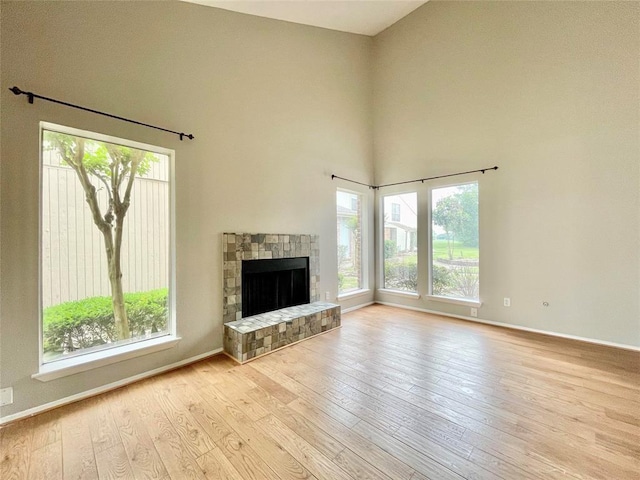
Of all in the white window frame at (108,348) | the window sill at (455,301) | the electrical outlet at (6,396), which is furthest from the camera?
the window sill at (455,301)

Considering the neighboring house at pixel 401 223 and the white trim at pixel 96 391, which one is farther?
the neighboring house at pixel 401 223

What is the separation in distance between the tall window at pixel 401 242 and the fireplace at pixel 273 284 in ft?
6.31

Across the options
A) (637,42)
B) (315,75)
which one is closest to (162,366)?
(315,75)

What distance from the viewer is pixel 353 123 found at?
15.2ft

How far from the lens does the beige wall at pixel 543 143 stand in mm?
2875

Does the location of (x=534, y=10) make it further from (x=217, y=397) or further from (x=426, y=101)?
(x=217, y=397)

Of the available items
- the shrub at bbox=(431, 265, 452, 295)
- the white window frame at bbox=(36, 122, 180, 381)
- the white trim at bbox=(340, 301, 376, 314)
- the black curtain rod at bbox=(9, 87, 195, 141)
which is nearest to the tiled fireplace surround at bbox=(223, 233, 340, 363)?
the white window frame at bbox=(36, 122, 180, 381)

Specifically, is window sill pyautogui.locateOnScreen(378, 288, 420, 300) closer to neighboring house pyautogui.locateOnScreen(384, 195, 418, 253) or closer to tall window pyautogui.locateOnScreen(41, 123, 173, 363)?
neighboring house pyautogui.locateOnScreen(384, 195, 418, 253)

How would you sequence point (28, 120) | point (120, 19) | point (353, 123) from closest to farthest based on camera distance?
1. point (28, 120)
2. point (120, 19)
3. point (353, 123)

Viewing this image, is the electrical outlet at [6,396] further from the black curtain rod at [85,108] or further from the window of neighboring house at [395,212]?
the window of neighboring house at [395,212]

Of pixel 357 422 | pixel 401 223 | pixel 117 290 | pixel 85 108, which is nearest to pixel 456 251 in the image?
pixel 401 223

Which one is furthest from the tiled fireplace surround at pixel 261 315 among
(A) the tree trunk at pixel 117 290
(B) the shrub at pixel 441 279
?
(B) the shrub at pixel 441 279

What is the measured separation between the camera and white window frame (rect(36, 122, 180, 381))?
1.88 metres

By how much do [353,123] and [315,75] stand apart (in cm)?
105
